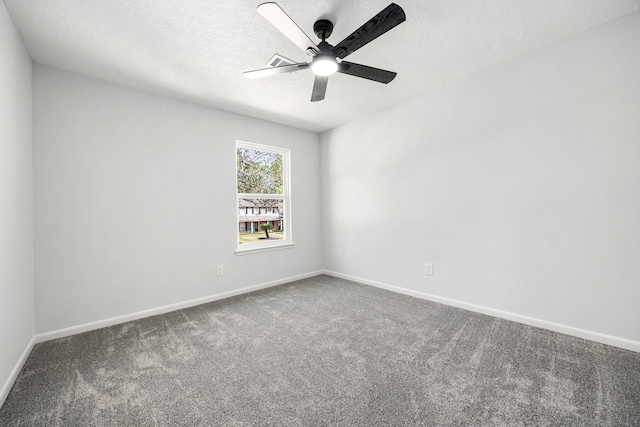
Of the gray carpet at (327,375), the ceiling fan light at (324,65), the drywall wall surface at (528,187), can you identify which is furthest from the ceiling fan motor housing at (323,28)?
the gray carpet at (327,375)


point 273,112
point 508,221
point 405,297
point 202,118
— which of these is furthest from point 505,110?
point 202,118

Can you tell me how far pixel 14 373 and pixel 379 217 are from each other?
355cm

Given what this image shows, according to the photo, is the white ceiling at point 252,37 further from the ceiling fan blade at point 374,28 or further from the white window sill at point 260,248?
the white window sill at point 260,248

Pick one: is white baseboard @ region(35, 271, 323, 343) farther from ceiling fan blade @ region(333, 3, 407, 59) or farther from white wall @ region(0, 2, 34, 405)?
ceiling fan blade @ region(333, 3, 407, 59)

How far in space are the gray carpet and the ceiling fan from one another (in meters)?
2.13

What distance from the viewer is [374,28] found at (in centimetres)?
162

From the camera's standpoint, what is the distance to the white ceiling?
1.78m

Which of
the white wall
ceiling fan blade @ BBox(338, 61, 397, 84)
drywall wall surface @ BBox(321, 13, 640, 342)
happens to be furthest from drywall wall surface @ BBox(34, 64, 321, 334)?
drywall wall surface @ BBox(321, 13, 640, 342)

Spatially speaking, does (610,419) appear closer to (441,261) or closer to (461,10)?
(441,261)

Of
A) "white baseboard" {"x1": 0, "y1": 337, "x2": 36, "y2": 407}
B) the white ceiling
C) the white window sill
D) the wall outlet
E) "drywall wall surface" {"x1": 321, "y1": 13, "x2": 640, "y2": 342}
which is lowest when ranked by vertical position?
"white baseboard" {"x1": 0, "y1": 337, "x2": 36, "y2": 407}

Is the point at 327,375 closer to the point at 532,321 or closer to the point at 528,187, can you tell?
the point at 532,321

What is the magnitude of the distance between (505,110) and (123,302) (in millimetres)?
4177

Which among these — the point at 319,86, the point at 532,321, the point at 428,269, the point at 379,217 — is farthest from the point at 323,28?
the point at 532,321

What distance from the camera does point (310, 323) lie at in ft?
8.43
